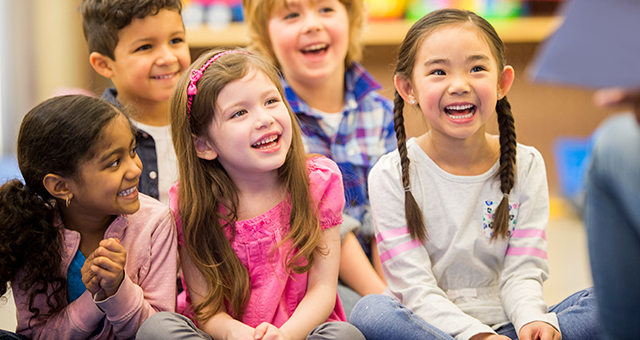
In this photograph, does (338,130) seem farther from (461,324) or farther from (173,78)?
(461,324)

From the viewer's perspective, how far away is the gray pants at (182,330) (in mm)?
943

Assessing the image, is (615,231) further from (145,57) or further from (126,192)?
(145,57)

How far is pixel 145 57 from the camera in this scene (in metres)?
1.34

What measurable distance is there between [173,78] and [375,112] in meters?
0.56

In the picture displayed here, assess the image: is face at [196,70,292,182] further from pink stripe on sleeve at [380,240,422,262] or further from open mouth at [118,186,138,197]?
pink stripe on sleeve at [380,240,422,262]

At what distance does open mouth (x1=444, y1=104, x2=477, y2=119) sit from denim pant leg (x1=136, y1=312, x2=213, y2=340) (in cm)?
61

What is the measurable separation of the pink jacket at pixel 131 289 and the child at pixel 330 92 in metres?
0.49

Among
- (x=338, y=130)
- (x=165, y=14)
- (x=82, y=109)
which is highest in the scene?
(x=165, y=14)

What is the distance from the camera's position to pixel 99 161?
0.99 meters

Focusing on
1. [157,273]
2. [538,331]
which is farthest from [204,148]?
[538,331]

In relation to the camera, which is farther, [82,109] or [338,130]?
[338,130]

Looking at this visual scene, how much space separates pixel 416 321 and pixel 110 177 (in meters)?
0.60

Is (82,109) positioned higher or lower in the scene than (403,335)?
higher

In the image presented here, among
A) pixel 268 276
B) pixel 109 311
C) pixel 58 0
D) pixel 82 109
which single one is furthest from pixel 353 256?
pixel 58 0
